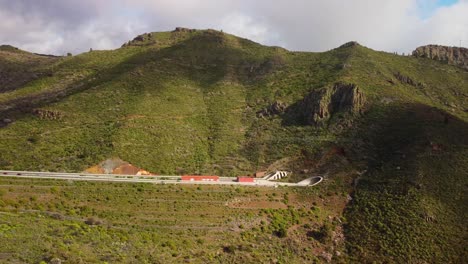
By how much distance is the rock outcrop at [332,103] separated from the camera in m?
78.9

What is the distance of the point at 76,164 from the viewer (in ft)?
216

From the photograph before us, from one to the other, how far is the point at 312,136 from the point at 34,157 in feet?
145

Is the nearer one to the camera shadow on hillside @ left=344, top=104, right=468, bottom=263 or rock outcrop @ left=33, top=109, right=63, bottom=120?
shadow on hillside @ left=344, top=104, right=468, bottom=263

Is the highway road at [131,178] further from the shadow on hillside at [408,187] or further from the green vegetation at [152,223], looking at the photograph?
the shadow on hillside at [408,187]

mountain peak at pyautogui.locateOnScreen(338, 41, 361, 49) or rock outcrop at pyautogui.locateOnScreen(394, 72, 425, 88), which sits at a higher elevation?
mountain peak at pyautogui.locateOnScreen(338, 41, 361, 49)

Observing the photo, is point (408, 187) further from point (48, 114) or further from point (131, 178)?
point (48, 114)

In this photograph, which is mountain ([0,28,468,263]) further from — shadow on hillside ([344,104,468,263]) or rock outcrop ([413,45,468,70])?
rock outcrop ([413,45,468,70])

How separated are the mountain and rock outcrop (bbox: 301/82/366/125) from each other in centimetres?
24

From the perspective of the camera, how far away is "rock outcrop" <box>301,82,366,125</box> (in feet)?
259

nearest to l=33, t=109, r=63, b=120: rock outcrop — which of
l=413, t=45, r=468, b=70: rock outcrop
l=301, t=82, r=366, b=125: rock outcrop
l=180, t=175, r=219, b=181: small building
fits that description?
l=180, t=175, r=219, b=181: small building

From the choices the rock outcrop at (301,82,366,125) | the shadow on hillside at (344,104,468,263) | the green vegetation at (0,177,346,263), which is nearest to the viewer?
the green vegetation at (0,177,346,263)

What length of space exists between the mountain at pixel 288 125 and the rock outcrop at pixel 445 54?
21.1 ft

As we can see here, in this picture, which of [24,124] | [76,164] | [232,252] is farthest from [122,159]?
[232,252]

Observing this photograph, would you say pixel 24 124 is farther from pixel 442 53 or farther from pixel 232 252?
pixel 442 53
